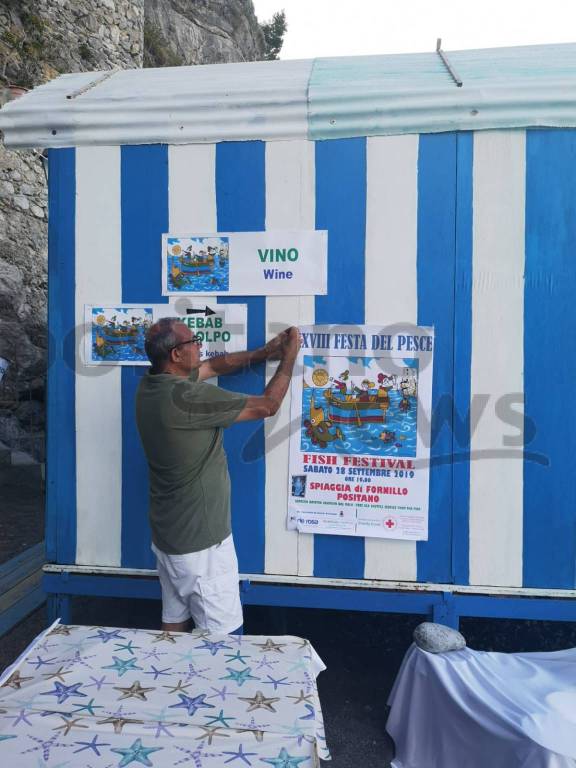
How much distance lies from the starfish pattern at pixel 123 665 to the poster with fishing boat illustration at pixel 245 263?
65.4 inches

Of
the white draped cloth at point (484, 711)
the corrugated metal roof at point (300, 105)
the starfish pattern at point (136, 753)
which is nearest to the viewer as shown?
the starfish pattern at point (136, 753)

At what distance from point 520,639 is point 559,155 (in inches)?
103

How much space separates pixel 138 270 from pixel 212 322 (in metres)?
0.44

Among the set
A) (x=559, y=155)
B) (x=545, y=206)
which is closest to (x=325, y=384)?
(x=545, y=206)

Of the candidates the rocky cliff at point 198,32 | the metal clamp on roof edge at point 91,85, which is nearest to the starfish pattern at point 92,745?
the metal clamp on roof edge at point 91,85

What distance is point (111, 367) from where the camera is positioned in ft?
9.21

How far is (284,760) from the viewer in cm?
122

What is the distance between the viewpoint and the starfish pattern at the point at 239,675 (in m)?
1.51

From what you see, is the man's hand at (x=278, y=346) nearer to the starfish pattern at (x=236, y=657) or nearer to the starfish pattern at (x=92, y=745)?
the starfish pattern at (x=236, y=657)

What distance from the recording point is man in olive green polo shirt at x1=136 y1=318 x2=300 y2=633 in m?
2.34

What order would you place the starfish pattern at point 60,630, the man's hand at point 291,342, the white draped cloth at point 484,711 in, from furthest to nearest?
the man's hand at point 291,342
the white draped cloth at point 484,711
the starfish pattern at point 60,630

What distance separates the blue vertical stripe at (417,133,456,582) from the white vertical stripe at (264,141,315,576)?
0.51 metres

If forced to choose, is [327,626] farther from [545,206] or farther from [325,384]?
[545,206]

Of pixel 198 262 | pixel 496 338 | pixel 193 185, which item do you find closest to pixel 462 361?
pixel 496 338
